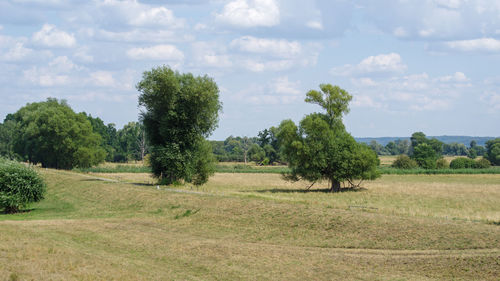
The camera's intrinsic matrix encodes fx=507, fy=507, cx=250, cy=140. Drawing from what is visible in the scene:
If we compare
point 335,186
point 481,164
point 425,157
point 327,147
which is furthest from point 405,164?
point 327,147

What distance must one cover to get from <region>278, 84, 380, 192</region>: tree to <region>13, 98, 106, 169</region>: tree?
4837cm

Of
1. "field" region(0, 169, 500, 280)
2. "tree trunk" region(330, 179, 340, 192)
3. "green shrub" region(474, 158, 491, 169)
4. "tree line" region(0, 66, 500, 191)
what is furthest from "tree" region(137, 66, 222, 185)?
"green shrub" region(474, 158, 491, 169)

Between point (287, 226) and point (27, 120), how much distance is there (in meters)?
93.5

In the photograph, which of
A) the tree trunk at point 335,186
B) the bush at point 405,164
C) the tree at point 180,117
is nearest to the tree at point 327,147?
the tree trunk at point 335,186

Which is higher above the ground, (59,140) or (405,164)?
(59,140)

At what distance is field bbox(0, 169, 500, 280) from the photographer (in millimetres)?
21859

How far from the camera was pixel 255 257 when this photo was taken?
2548cm

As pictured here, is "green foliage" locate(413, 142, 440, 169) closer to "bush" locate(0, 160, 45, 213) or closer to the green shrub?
the green shrub

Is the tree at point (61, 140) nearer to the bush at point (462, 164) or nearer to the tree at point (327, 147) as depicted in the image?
the tree at point (327, 147)

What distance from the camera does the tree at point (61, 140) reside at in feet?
320

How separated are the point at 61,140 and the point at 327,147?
57349 mm

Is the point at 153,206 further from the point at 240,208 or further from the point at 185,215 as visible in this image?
the point at 240,208

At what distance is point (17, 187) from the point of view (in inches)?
1837

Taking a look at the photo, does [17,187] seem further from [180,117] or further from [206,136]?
[206,136]
